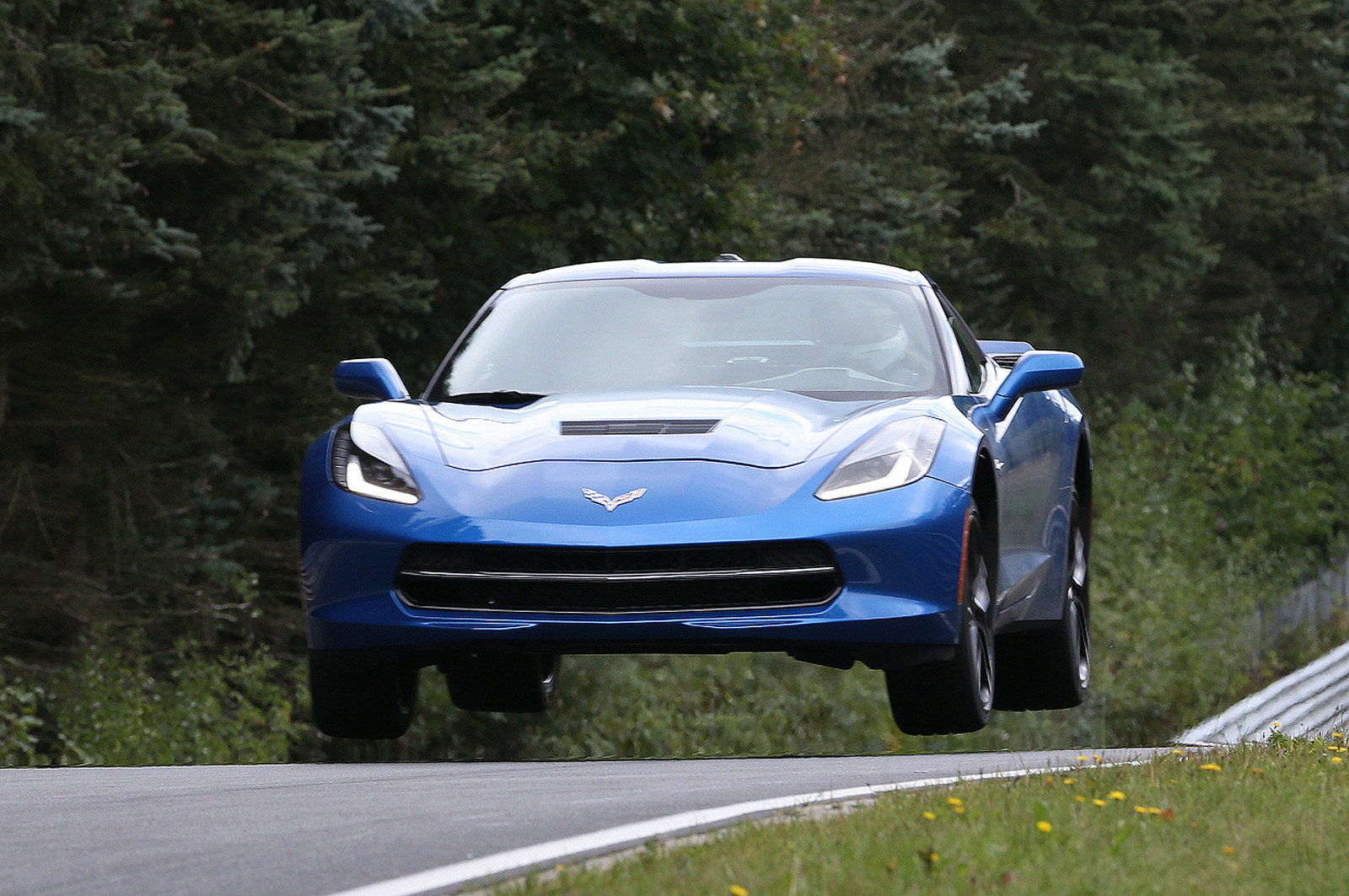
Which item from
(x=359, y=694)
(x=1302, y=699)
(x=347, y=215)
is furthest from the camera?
(x=1302, y=699)

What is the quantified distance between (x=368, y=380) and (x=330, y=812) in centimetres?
280

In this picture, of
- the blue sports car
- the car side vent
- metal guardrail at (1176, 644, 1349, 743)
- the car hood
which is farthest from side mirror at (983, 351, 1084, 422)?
metal guardrail at (1176, 644, 1349, 743)

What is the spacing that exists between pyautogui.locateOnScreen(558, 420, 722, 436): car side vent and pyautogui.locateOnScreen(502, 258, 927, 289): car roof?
4.85 feet

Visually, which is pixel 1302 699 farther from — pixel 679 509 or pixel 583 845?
pixel 583 845

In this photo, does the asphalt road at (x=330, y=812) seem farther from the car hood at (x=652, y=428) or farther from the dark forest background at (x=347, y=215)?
the dark forest background at (x=347, y=215)

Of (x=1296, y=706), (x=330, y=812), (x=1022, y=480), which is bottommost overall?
(x=1296, y=706)

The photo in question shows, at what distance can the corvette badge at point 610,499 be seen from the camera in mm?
7613

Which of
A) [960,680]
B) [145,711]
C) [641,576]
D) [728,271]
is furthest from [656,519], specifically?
[145,711]

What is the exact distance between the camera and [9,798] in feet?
23.5

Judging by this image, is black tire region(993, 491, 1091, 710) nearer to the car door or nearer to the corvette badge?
the car door

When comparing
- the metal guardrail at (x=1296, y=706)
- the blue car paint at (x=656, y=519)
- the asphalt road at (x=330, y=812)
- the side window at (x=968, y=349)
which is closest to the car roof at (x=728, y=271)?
the side window at (x=968, y=349)

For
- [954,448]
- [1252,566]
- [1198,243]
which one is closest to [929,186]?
[1198,243]

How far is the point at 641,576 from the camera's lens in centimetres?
759

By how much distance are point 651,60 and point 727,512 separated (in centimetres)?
1676
